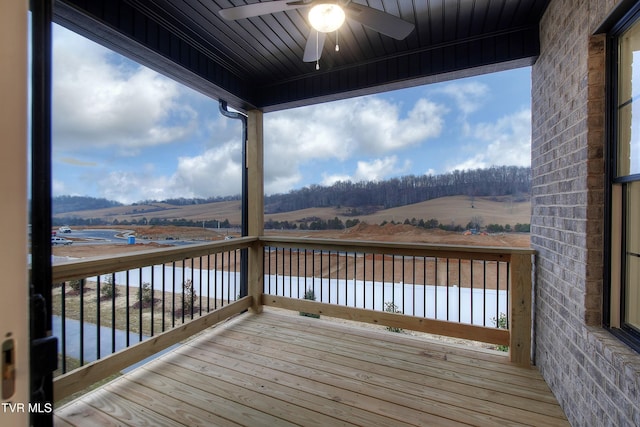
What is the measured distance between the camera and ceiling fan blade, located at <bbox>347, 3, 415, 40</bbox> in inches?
71.4

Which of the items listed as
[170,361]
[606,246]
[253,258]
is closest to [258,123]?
[253,258]

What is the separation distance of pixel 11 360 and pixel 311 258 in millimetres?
3240

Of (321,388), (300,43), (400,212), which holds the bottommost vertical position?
(321,388)

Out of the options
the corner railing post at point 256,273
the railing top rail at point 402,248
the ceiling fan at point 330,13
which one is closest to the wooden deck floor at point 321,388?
the corner railing post at point 256,273

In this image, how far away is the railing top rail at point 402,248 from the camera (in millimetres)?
2592

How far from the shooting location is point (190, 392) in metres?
2.08

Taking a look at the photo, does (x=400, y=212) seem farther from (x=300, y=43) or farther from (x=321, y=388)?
(x=300, y=43)

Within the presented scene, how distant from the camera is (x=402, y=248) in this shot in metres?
2.96

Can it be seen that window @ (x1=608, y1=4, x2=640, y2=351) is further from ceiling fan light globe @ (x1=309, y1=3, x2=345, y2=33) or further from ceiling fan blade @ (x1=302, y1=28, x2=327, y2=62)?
ceiling fan blade @ (x1=302, y1=28, x2=327, y2=62)

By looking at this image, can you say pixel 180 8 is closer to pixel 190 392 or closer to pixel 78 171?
pixel 78 171

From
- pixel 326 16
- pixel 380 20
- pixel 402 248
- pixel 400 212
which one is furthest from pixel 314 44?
pixel 402 248

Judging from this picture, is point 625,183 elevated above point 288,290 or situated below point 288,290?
above

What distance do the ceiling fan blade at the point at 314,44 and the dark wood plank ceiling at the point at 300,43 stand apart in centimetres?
33

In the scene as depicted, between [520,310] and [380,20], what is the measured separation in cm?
254
